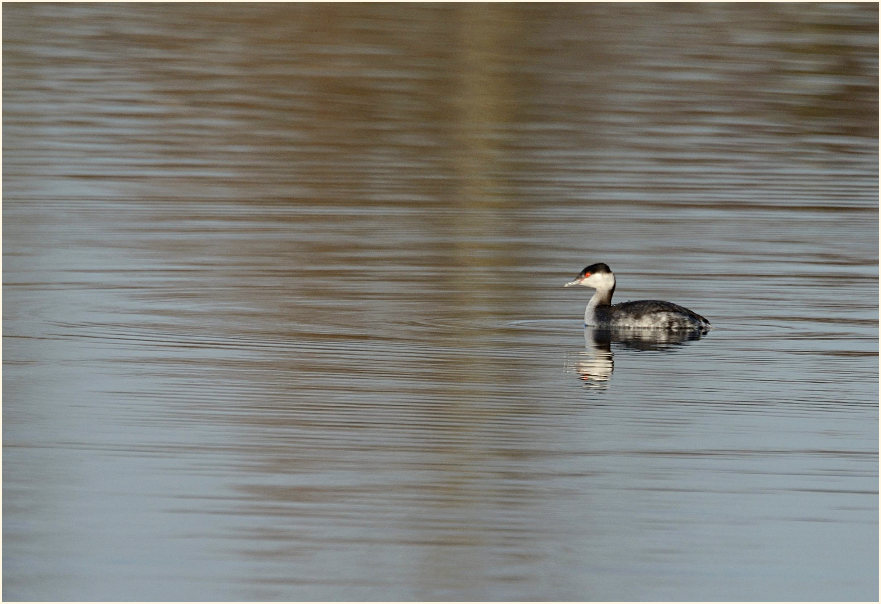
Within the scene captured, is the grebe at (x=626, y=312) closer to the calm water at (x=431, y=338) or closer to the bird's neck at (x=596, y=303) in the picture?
the bird's neck at (x=596, y=303)

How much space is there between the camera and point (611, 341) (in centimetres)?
1169

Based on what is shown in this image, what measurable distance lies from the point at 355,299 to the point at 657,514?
5.03m

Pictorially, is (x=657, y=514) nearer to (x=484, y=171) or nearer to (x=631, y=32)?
(x=484, y=171)

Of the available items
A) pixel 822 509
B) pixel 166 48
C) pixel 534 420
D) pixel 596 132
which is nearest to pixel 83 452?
pixel 534 420

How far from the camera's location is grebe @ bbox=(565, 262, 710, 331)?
11.6 meters

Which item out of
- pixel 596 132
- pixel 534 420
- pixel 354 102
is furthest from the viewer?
pixel 354 102

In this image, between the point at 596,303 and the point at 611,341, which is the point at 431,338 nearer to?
the point at 611,341

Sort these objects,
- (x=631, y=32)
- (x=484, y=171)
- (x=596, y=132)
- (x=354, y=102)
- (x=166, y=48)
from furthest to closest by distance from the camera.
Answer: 1. (x=631, y=32)
2. (x=166, y=48)
3. (x=354, y=102)
4. (x=596, y=132)
5. (x=484, y=171)

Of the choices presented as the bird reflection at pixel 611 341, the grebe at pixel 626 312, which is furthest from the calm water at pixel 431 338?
the grebe at pixel 626 312

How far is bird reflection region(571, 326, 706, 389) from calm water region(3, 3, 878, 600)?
0.05 m

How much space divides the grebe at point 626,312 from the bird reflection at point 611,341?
4 centimetres

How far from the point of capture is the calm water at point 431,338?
7.25 metres

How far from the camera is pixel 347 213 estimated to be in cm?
1592

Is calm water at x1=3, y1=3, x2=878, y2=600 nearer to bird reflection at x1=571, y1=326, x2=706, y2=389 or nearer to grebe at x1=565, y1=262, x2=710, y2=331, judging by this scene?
bird reflection at x1=571, y1=326, x2=706, y2=389
